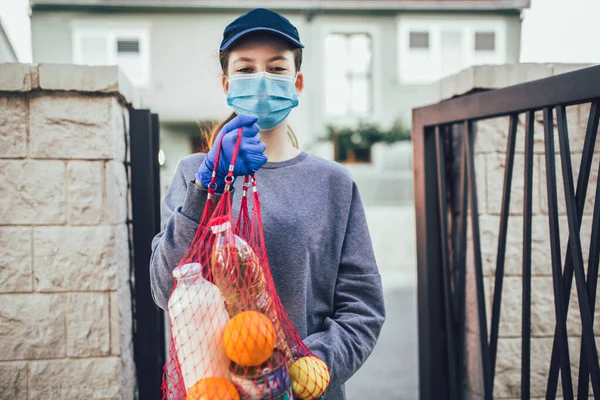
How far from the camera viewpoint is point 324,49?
468 inches

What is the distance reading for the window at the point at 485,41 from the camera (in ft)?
40.7

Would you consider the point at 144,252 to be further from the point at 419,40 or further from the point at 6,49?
the point at 419,40

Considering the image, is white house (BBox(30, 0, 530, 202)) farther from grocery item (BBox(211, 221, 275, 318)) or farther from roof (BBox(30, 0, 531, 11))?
grocery item (BBox(211, 221, 275, 318))

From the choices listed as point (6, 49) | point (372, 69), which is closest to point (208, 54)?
point (372, 69)

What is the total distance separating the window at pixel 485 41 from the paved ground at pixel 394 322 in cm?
627

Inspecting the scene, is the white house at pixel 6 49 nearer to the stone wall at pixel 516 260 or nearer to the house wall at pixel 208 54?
the stone wall at pixel 516 260

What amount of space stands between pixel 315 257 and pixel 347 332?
0.26 m

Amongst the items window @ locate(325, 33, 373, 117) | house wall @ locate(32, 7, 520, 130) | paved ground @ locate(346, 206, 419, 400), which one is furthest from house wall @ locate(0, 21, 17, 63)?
window @ locate(325, 33, 373, 117)

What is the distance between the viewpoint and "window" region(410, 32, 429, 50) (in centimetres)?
1235

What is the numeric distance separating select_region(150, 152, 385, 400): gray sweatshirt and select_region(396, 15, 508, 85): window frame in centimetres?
1155

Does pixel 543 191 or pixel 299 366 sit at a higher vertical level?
pixel 543 191

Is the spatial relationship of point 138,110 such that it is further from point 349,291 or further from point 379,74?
point 379,74

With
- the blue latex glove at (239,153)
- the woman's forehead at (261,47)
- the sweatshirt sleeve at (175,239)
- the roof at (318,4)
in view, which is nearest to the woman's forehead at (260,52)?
the woman's forehead at (261,47)

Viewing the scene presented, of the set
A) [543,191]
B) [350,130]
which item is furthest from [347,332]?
[350,130]
